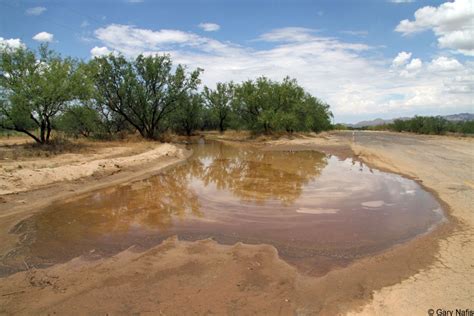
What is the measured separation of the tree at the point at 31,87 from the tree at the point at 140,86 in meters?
8.45

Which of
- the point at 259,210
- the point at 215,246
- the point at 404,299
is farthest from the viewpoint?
the point at 259,210

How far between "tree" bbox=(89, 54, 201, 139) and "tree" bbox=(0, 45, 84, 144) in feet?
27.7

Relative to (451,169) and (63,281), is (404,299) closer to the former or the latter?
(63,281)

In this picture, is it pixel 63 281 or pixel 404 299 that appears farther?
pixel 63 281

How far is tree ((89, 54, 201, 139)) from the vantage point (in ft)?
95.7

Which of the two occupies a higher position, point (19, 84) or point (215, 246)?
point (19, 84)

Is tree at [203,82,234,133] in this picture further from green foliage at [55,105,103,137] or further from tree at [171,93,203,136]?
green foliage at [55,105,103,137]

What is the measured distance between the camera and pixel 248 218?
8.45 meters

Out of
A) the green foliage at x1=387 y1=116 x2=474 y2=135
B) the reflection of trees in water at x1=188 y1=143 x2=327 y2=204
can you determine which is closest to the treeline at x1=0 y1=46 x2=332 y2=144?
the reflection of trees in water at x1=188 y1=143 x2=327 y2=204

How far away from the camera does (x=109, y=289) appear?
15.6ft

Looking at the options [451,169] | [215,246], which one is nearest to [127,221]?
[215,246]

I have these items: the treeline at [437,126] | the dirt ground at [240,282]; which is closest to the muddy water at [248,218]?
the dirt ground at [240,282]

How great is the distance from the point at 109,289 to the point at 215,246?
229 centimetres

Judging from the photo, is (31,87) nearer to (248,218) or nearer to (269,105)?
(248,218)
